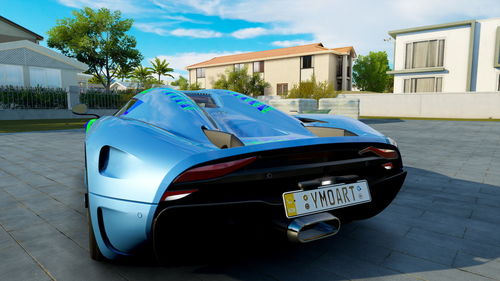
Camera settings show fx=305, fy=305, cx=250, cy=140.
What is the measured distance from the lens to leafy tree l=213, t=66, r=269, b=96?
34.0m

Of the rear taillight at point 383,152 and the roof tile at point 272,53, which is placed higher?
the roof tile at point 272,53

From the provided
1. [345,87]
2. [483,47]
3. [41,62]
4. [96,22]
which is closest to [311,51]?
[345,87]

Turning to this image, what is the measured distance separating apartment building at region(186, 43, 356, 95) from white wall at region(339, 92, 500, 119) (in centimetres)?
962

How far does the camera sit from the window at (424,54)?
75.0 ft

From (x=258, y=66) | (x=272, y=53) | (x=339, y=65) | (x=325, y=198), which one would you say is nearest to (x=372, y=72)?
(x=339, y=65)

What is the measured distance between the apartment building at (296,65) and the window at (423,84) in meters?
9.19

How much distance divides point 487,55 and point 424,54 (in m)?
3.90

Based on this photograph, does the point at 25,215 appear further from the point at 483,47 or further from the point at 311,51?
the point at 311,51

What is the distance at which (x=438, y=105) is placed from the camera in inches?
834

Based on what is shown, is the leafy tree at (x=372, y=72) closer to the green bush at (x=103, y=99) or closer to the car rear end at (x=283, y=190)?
the green bush at (x=103, y=99)

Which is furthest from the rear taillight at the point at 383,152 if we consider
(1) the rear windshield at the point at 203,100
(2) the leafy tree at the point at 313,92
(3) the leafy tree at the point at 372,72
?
(3) the leafy tree at the point at 372,72

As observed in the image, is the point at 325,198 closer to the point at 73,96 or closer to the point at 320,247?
the point at 320,247

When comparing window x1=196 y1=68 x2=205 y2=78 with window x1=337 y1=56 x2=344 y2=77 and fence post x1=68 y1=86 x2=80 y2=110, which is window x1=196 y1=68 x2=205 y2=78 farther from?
fence post x1=68 y1=86 x2=80 y2=110

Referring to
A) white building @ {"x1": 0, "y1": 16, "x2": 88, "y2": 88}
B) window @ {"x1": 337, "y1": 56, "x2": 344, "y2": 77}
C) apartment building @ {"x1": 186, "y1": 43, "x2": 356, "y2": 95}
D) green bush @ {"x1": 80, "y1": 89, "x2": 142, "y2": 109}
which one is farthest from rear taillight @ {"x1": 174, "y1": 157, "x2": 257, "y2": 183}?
window @ {"x1": 337, "y1": 56, "x2": 344, "y2": 77}
